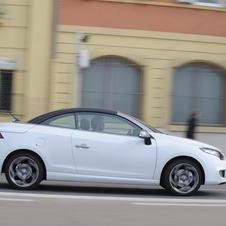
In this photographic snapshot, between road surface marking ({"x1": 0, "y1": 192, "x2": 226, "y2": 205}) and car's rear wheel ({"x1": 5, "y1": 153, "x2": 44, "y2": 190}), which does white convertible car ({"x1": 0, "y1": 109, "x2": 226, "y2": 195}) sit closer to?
car's rear wheel ({"x1": 5, "y1": 153, "x2": 44, "y2": 190})

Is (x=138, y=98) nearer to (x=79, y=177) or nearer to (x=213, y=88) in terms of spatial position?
(x=213, y=88)

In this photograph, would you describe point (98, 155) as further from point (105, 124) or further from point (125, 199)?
point (125, 199)

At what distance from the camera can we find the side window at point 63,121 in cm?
1120

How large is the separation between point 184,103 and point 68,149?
32.6 ft

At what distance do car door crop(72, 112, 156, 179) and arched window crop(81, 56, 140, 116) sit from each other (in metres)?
8.94

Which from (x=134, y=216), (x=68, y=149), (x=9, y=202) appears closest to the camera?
(x=134, y=216)

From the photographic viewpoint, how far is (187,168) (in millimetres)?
11180

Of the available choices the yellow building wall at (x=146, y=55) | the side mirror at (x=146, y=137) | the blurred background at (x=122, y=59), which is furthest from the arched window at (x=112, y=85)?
the side mirror at (x=146, y=137)

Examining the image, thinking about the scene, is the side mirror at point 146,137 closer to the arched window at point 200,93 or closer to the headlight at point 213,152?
the headlight at point 213,152

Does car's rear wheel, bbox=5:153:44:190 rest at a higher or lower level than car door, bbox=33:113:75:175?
lower

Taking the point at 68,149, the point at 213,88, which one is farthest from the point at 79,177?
the point at 213,88

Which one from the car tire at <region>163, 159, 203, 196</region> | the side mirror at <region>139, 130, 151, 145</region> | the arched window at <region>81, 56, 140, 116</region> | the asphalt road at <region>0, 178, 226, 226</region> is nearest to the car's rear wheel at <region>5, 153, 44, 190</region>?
the asphalt road at <region>0, 178, 226, 226</region>

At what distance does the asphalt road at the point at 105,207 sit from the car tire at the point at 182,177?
0.56ft

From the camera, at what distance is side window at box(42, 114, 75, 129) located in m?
11.2
